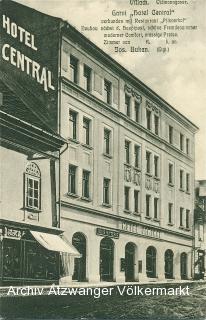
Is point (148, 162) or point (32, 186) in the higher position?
point (148, 162)

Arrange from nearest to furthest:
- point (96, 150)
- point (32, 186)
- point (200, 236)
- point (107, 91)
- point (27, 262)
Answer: point (27, 262) → point (32, 186) → point (96, 150) → point (107, 91) → point (200, 236)

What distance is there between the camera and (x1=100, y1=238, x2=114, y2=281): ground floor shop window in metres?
17.5

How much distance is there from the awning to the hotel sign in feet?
11.9

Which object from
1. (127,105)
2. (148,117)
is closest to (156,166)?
(148,117)

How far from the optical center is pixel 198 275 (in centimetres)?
2061

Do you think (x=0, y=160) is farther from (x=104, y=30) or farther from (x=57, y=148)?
(x=104, y=30)

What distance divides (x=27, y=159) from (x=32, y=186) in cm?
63

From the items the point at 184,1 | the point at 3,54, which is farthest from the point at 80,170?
the point at 184,1

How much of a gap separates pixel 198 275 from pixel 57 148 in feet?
22.5

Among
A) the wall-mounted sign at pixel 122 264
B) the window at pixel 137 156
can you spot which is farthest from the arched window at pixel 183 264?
the window at pixel 137 156

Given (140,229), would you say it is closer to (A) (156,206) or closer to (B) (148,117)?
(A) (156,206)

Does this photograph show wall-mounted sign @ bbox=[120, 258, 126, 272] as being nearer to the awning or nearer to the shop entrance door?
the shop entrance door

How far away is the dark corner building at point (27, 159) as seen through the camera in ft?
48.5

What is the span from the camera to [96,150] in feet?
59.0
